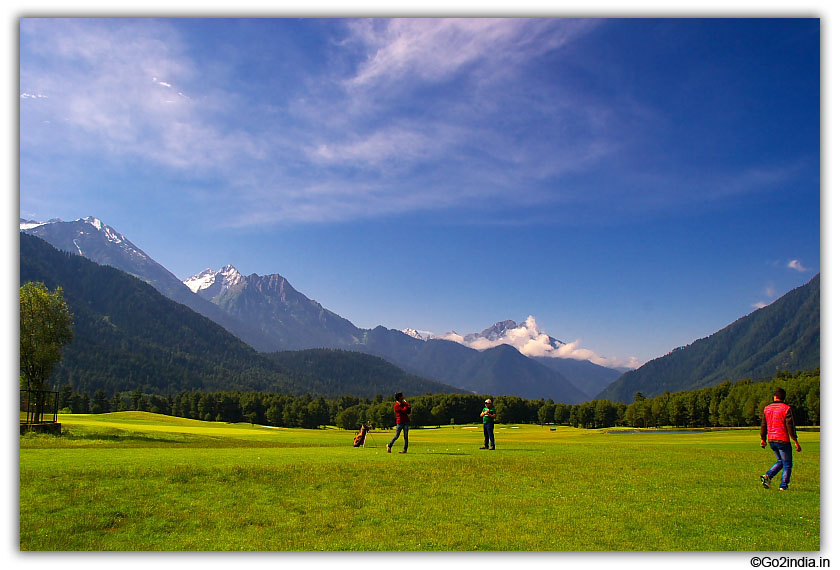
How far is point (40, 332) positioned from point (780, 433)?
38.8 meters

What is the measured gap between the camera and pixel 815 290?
17094mm

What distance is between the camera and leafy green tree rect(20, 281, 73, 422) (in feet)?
100

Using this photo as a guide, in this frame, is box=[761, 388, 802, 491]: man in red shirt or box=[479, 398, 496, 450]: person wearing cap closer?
box=[761, 388, 802, 491]: man in red shirt

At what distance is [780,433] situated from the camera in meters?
14.3

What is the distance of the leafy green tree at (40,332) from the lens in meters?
30.6

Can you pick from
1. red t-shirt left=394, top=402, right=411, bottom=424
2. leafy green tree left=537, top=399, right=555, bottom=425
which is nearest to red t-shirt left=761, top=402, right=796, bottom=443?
red t-shirt left=394, top=402, right=411, bottom=424

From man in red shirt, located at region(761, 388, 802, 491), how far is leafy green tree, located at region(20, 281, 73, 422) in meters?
34.2

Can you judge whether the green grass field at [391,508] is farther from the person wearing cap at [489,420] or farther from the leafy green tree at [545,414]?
the leafy green tree at [545,414]

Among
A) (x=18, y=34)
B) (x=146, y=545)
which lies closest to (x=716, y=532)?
(x=146, y=545)

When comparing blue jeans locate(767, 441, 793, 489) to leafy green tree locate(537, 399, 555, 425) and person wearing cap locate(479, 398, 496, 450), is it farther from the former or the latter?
leafy green tree locate(537, 399, 555, 425)

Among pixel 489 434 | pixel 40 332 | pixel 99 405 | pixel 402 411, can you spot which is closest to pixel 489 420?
pixel 489 434

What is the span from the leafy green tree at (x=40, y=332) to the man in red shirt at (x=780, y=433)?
34.2 m

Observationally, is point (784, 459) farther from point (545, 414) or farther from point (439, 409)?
point (545, 414)

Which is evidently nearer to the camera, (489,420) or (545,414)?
(489,420)
